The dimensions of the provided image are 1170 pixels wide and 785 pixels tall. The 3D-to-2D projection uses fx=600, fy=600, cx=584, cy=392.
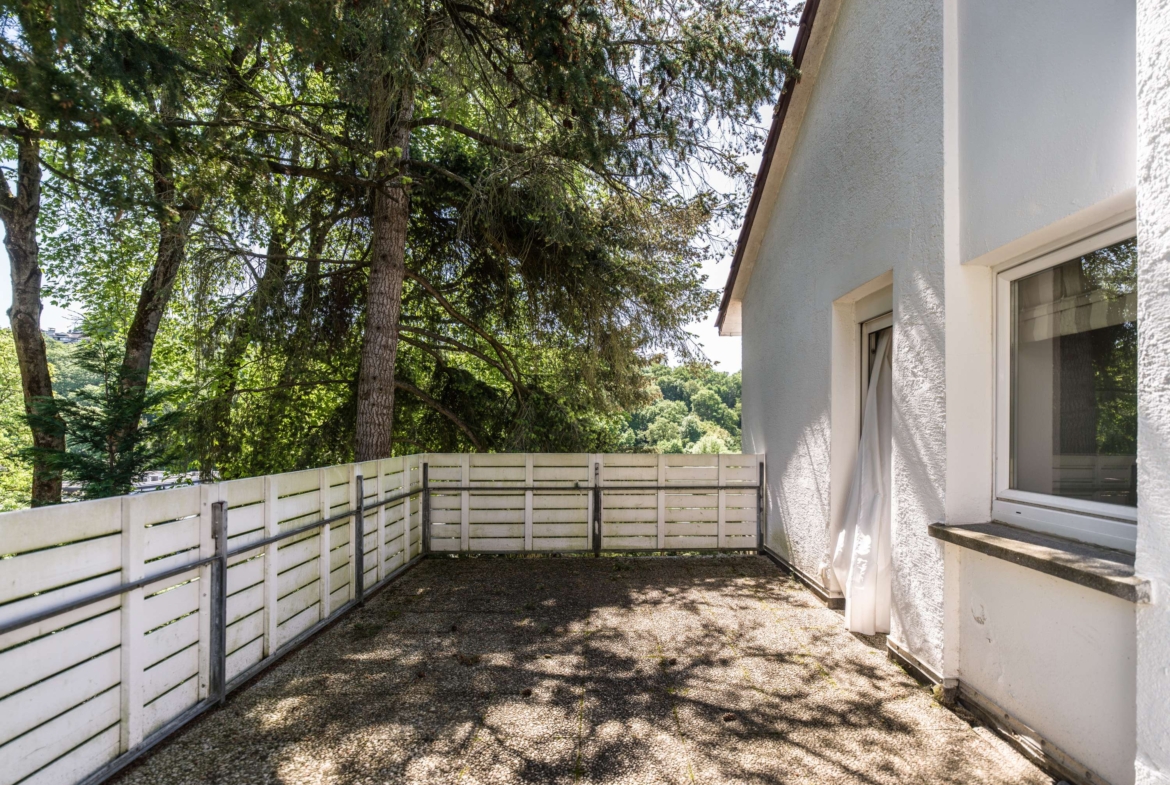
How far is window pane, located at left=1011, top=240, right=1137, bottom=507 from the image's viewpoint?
8.07 ft

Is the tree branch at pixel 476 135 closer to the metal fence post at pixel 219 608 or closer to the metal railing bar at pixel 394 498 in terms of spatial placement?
the metal railing bar at pixel 394 498

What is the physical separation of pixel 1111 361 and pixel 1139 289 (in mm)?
615

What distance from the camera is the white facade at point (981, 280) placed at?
202cm

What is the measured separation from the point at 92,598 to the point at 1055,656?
396 centimetres

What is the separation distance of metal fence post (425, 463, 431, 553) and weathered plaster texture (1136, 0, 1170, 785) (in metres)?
6.06

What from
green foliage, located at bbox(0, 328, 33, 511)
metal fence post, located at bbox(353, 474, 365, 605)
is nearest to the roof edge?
metal fence post, located at bbox(353, 474, 365, 605)

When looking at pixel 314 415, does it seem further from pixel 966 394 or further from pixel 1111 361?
pixel 1111 361

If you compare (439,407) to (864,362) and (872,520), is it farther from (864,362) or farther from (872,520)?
(872,520)

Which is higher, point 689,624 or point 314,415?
point 314,415

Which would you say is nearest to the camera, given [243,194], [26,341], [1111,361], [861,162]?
[1111,361]

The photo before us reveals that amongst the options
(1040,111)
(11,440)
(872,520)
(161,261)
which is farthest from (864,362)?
(11,440)

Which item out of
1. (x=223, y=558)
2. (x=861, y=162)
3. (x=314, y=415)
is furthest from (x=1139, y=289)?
(x=314, y=415)

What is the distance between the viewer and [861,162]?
4.45 metres

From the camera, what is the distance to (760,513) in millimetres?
7109
